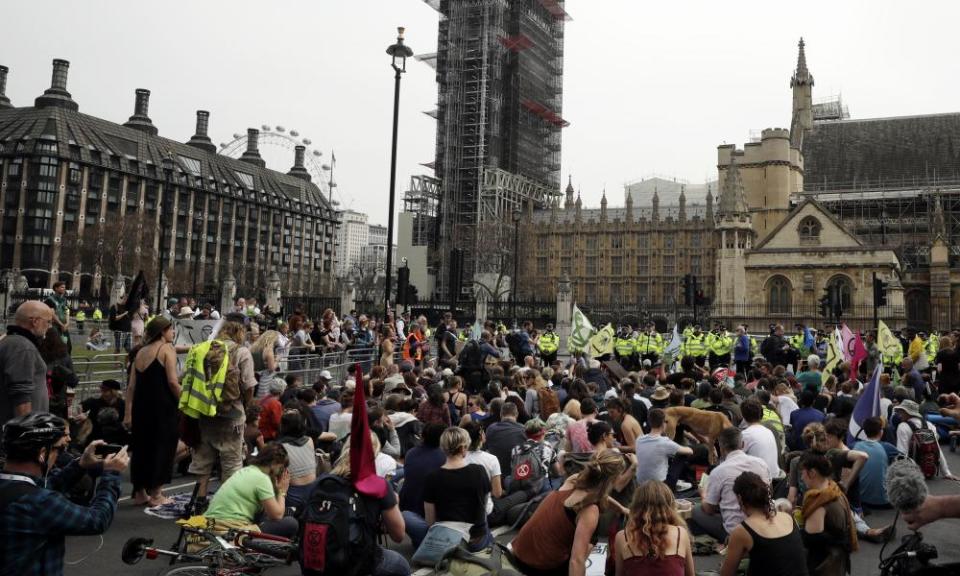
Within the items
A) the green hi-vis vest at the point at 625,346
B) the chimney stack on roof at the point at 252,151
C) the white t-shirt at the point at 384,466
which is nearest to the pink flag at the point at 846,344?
the green hi-vis vest at the point at 625,346

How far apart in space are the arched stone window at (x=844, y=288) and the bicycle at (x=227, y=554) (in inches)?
1619

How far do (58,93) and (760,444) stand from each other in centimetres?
9040

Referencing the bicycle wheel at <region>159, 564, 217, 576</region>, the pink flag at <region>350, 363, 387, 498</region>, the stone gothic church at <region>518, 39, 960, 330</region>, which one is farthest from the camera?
the stone gothic church at <region>518, 39, 960, 330</region>

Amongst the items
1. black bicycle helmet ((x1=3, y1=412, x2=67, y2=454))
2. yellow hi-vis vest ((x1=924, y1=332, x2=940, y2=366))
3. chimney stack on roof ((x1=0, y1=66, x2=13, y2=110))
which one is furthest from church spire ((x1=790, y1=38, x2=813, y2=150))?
chimney stack on roof ((x1=0, y1=66, x2=13, y2=110))

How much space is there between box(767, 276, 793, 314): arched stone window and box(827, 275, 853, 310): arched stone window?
2.27m

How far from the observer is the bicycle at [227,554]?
5156mm

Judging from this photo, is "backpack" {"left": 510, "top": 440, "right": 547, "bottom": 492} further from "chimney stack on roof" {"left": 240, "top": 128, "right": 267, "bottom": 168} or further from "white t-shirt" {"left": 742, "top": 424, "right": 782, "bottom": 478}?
"chimney stack on roof" {"left": 240, "top": 128, "right": 267, "bottom": 168}

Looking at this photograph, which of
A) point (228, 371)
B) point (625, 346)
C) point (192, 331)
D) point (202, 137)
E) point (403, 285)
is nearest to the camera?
point (228, 371)

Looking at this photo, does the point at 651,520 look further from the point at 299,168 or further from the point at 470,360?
the point at 299,168

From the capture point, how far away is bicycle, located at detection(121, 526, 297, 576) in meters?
5.16

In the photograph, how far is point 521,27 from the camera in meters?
70.7

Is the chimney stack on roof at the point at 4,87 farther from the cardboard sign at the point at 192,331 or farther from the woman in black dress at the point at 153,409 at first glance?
the woman in black dress at the point at 153,409

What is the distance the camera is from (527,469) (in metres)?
8.16

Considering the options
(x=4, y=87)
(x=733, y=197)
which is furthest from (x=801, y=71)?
(x=4, y=87)
